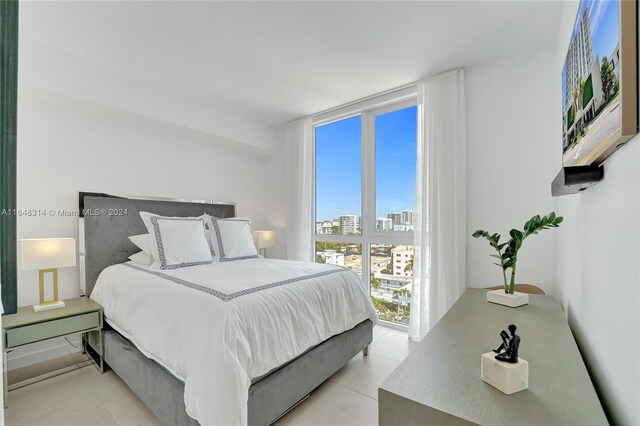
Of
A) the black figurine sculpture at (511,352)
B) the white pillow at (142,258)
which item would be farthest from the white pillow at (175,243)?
the black figurine sculpture at (511,352)

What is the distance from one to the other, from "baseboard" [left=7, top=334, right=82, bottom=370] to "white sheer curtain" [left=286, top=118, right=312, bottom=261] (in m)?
2.43

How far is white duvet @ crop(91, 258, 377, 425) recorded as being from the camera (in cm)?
136

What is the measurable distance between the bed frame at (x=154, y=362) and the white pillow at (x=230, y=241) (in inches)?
24.8

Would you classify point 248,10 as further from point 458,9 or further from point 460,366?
point 460,366

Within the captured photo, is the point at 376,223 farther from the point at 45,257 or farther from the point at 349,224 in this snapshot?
the point at 45,257

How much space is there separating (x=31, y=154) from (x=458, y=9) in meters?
3.58

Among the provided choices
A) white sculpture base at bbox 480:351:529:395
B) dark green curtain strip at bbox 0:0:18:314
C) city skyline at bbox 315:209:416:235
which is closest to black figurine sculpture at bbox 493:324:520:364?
white sculpture base at bbox 480:351:529:395

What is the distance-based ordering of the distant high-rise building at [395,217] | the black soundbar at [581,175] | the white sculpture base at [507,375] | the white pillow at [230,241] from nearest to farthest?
the white sculpture base at [507,375]
the black soundbar at [581,175]
the white pillow at [230,241]
the distant high-rise building at [395,217]

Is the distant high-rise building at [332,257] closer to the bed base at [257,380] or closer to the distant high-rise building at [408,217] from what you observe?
the distant high-rise building at [408,217]

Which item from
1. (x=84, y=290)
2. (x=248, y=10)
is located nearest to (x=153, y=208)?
(x=84, y=290)

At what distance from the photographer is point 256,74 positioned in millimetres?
2846

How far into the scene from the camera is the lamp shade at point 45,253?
Result: 2.15 m

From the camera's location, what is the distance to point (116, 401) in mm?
1953

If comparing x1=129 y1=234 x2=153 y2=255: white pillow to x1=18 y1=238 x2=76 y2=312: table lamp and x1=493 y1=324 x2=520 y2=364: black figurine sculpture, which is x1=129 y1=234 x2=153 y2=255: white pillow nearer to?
x1=18 y1=238 x2=76 y2=312: table lamp
